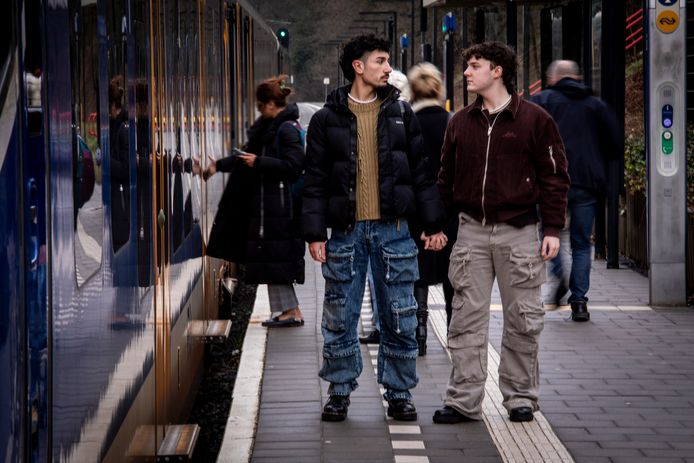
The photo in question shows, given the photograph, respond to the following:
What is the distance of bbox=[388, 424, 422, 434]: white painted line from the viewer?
647 cm

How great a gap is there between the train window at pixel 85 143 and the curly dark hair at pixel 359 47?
283 centimetres

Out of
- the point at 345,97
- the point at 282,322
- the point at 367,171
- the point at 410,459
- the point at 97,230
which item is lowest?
the point at 410,459

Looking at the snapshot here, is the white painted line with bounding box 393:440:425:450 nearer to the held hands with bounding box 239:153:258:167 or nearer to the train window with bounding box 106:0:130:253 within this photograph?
the train window with bounding box 106:0:130:253

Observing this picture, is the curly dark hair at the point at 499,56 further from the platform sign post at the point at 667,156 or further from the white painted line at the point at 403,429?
the platform sign post at the point at 667,156

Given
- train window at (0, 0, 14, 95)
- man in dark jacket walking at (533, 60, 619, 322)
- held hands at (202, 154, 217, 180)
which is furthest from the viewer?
man in dark jacket walking at (533, 60, 619, 322)

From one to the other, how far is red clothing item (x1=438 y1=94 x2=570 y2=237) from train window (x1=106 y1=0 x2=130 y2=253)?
236 centimetres

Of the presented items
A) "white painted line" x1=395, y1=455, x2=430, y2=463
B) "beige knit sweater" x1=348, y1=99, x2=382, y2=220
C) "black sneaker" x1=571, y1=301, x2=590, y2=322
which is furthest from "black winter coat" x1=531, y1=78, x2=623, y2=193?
"white painted line" x1=395, y1=455, x2=430, y2=463

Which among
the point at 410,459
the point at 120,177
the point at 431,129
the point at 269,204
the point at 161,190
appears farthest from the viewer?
the point at 269,204

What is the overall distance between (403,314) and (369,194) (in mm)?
595

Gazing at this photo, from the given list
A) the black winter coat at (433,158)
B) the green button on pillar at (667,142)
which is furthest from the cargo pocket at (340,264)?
the green button on pillar at (667,142)

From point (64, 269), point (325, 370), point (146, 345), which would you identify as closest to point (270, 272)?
point (325, 370)

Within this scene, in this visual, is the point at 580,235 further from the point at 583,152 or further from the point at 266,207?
the point at 266,207

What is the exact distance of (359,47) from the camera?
6535 millimetres

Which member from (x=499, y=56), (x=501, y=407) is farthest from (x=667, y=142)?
(x=499, y=56)
